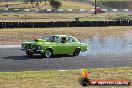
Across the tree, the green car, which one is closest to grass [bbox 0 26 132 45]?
the green car

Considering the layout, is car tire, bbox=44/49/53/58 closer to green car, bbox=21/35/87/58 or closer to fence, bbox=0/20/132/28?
green car, bbox=21/35/87/58

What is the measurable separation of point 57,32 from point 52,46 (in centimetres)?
1933

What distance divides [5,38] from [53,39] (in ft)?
45.2

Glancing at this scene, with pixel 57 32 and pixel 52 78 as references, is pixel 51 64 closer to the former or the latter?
pixel 52 78

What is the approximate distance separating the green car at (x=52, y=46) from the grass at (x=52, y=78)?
263 inches

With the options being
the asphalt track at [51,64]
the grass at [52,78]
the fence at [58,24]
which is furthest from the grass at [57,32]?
the grass at [52,78]

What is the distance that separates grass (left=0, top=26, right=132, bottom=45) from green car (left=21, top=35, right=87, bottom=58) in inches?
433

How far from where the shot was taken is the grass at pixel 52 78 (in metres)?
12.5

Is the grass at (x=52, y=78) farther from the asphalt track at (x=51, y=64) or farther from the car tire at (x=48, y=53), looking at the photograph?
the car tire at (x=48, y=53)

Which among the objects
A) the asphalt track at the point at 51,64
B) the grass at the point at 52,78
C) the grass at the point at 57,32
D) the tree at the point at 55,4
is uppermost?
the tree at the point at 55,4

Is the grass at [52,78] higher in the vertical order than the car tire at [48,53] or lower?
higher

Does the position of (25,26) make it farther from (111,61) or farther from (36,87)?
(36,87)

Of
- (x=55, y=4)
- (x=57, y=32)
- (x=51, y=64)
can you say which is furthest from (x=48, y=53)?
(x=55, y=4)

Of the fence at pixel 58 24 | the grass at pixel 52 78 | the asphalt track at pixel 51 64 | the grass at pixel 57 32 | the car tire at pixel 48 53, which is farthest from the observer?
the fence at pixel 58 24
